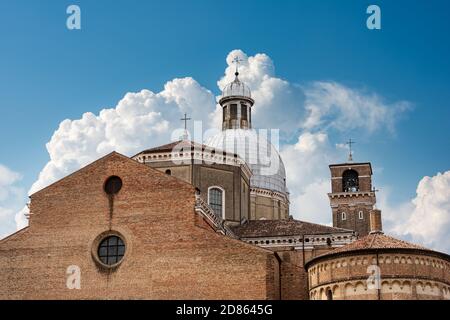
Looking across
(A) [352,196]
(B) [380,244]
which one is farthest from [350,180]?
(B) [380,244]

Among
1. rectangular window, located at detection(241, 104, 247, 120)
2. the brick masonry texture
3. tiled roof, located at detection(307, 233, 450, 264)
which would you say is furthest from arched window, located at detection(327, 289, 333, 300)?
rectangular window, located at detection(241, 104, 247, 120)

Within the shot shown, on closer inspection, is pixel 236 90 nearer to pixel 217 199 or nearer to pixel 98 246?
pixel 217 199

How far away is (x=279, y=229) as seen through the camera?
1432 inches

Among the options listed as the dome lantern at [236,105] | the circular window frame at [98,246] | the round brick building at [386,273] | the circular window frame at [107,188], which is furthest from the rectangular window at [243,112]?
the round brick building at [386,273]

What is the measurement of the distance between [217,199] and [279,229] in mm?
3607

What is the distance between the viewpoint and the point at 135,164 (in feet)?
97.3

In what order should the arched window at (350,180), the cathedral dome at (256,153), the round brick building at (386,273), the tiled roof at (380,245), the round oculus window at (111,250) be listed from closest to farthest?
the round brick building at (386,273)
the tiled roof at (380,245)
the round oculus window at (111,250)
the cathedral dome at (256,153)
the arched window at (350,180)

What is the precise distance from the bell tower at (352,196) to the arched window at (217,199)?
1759 cm

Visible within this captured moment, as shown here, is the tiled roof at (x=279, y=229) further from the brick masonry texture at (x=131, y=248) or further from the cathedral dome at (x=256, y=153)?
the cathedral dome at (x=256, y=153)

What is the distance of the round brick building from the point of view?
25.5 m

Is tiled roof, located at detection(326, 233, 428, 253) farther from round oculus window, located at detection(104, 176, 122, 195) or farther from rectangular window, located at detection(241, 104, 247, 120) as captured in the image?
rectangular window, located at detection(241, 104, 247, 120)

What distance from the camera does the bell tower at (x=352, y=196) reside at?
52.6 metres
